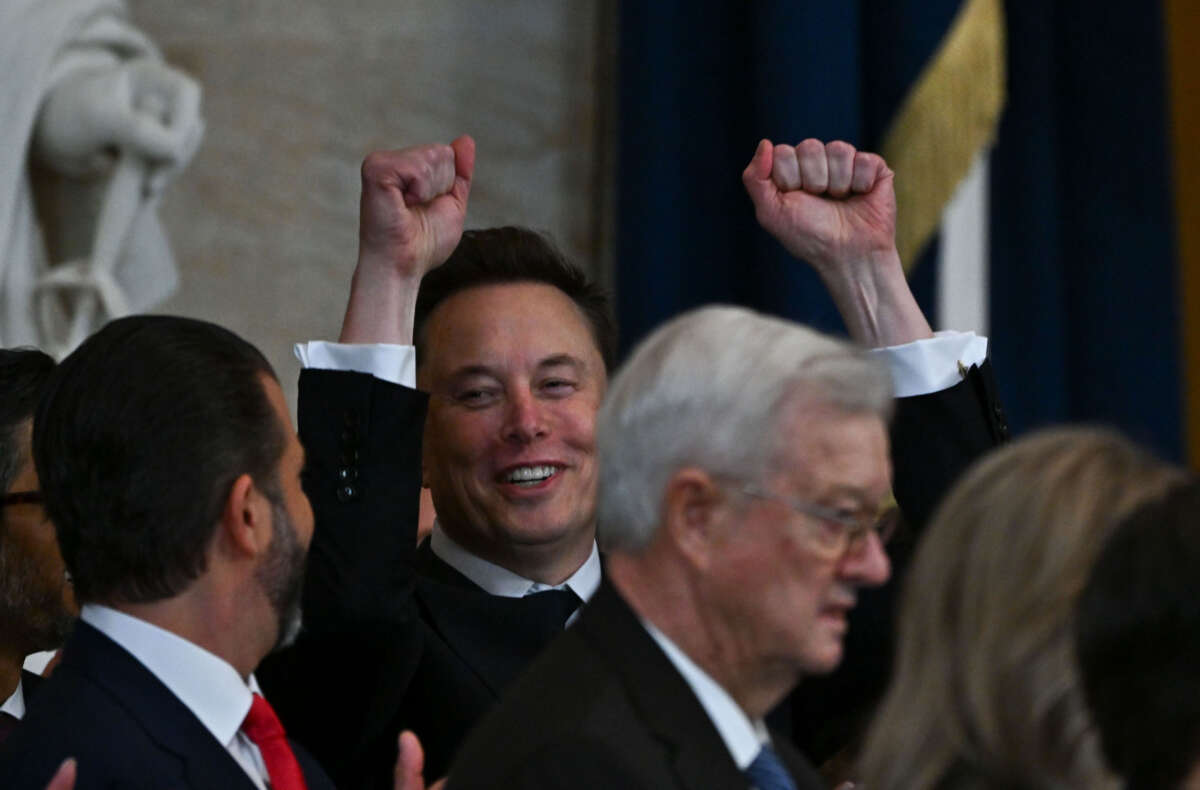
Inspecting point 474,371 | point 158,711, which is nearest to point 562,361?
point 474,371

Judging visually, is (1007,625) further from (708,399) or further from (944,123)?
(944,123)

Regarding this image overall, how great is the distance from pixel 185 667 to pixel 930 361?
4.29ft

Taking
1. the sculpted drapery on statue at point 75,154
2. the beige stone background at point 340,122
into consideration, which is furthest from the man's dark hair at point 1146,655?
the beige stone background at point 340,122

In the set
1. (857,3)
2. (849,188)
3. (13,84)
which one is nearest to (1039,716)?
(849,188)

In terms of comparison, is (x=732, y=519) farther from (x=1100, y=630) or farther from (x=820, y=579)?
(x=1100, y=630)

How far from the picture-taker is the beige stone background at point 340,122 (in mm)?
5492

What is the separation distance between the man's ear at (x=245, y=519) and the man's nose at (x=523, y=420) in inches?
28.2

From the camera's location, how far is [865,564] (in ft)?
6.51

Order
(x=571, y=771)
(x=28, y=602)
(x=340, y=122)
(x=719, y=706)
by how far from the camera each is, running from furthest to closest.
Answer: (x=340, y=122) < (x=28, y=602) < (x=719, y=706) < (x=571, y=771)

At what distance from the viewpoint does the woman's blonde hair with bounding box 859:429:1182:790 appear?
1548 millimetres

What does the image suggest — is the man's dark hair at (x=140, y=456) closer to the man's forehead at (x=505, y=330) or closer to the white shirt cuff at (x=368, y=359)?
the white shirt cuff at (x=368, y=359)

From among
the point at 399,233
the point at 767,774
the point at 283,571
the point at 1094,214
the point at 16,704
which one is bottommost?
the point at 16,704

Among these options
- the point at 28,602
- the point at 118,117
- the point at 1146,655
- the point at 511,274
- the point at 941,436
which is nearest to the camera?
the point at 1146,655

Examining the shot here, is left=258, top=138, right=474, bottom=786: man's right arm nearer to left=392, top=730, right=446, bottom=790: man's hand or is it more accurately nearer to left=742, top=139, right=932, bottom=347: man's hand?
left=392, top=730, right=446, bottom=790: man's hand
